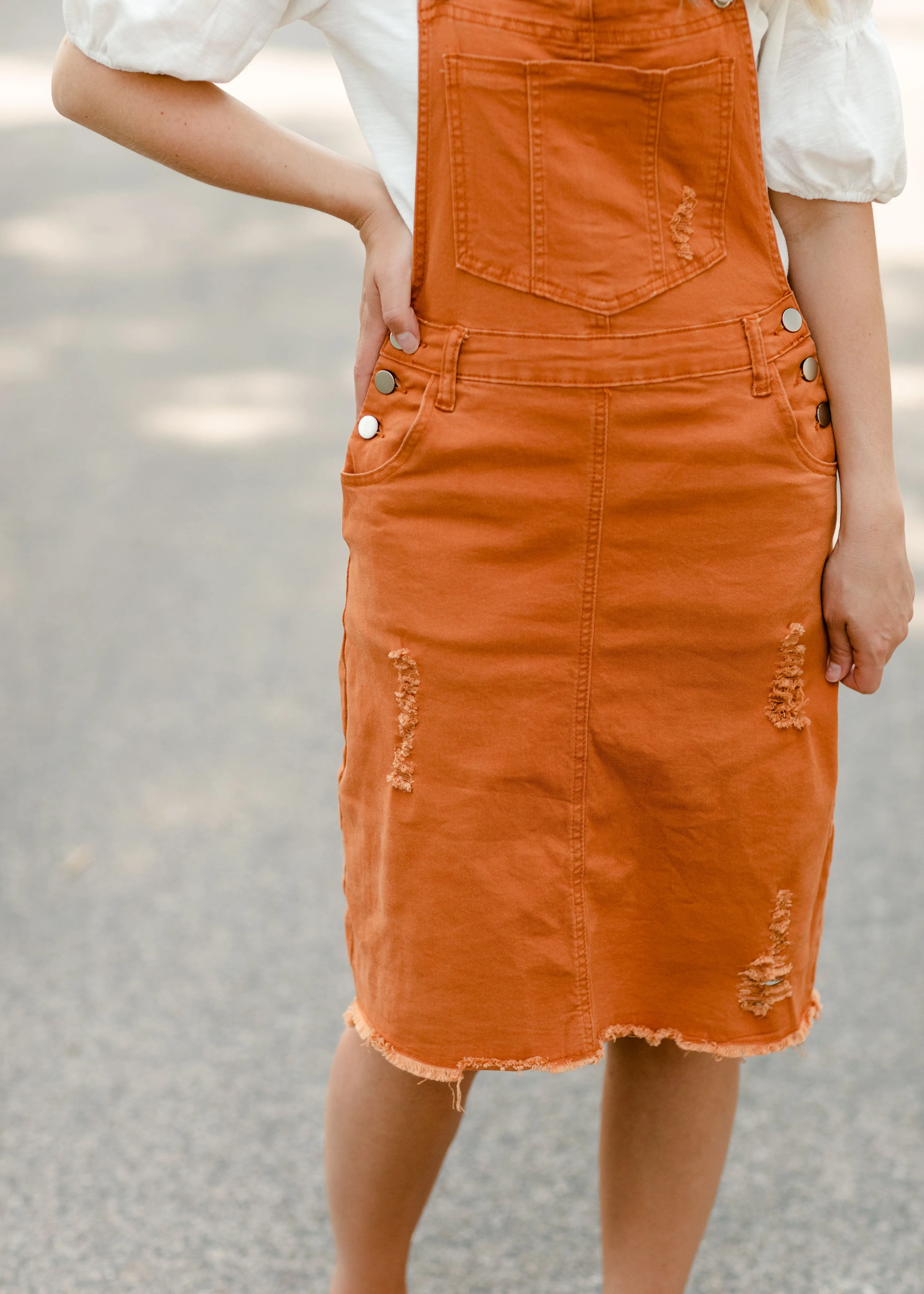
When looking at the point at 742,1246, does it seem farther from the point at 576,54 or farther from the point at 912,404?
the point at 912,404

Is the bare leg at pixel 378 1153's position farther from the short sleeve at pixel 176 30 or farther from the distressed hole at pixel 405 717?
the short sleeve at pixel 176 30

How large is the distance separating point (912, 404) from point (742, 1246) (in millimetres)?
2371

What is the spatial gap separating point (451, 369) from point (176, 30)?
0.29m

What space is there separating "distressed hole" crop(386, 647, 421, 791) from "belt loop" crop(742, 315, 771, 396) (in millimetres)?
308

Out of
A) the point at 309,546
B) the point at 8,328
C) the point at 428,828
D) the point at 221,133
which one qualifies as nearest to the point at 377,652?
the point at 428,828

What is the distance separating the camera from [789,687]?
3.56 feet

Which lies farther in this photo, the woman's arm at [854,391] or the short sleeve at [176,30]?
the woman's arm at [854,391]

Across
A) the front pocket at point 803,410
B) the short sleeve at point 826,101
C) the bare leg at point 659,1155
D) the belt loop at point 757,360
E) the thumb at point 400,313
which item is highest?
the short sleeve at point 826,101

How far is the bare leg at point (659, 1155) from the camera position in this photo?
4.15 ft

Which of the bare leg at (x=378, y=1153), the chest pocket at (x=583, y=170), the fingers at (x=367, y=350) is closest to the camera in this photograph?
the chest pocket at (x=583, y=170)

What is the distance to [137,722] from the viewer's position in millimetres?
2422

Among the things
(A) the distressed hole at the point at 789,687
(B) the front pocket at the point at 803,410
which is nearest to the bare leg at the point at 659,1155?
(A) the distressed hole at the point at 789,687

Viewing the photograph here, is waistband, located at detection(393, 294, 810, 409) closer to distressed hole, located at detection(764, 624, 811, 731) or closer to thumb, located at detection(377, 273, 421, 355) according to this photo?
thumb, located at detection(377, 273, 421, 355)

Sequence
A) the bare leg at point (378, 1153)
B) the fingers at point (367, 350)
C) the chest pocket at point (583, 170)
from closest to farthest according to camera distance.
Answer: the chest pocket at point (583, 170)
the fingers at point (367, 350)
the bare leg at point (378, 1153)
